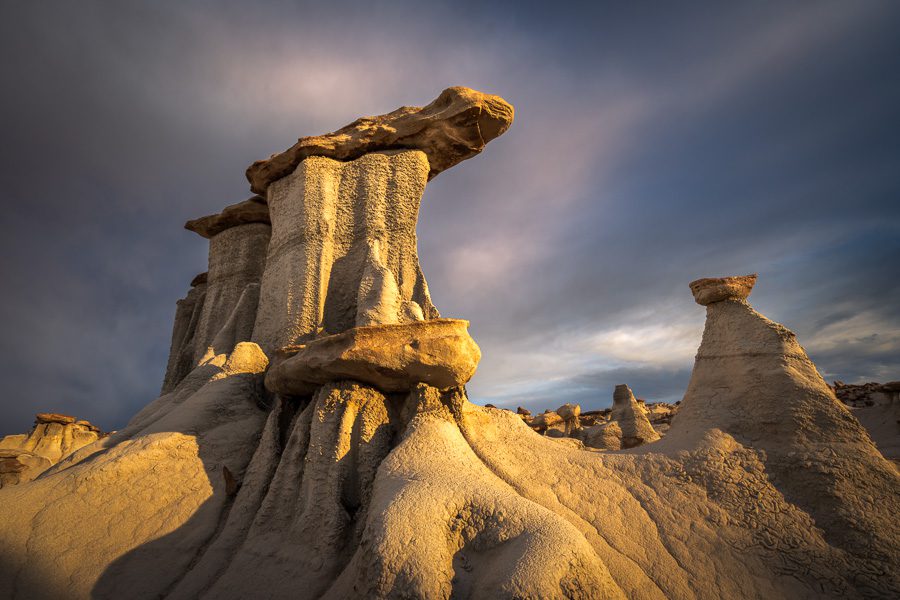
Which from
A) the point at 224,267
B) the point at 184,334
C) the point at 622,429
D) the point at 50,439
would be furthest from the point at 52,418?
the point at 622,429

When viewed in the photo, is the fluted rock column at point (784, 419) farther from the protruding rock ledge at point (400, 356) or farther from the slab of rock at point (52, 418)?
the slab of rock at point (52, 418)

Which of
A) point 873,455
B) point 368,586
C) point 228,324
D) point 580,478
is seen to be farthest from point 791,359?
point 228,324

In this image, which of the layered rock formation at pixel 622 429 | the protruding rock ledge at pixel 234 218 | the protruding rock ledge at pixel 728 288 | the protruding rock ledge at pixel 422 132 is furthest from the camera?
the layered rock formation at pixel 622 429

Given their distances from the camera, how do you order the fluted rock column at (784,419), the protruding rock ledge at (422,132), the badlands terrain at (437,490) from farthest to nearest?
the protruding rock ledge at (422,132) < the fluted rock column at (784,419) < the badlands terrain at (437,490)

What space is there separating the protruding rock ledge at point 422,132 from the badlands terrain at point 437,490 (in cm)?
289

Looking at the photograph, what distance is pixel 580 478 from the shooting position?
4105 mm

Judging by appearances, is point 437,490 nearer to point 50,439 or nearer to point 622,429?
point 622,429

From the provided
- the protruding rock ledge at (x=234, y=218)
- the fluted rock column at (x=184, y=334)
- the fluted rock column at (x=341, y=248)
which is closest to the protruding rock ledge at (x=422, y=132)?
the fluted rock column at (x=341, y=248)

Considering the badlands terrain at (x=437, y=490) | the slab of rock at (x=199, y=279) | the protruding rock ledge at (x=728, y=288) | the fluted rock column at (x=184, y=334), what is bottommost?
the badlands terrain at (x=437, y=490)

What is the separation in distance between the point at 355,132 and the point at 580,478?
7.54 meters

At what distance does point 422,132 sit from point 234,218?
525 cm

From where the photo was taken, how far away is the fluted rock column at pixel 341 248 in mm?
7363

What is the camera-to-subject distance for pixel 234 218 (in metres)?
10.6

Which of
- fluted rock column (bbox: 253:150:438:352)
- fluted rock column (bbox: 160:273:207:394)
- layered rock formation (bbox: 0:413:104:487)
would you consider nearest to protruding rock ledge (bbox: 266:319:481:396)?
fluted rock column (bbox: 253:150:438:352)
